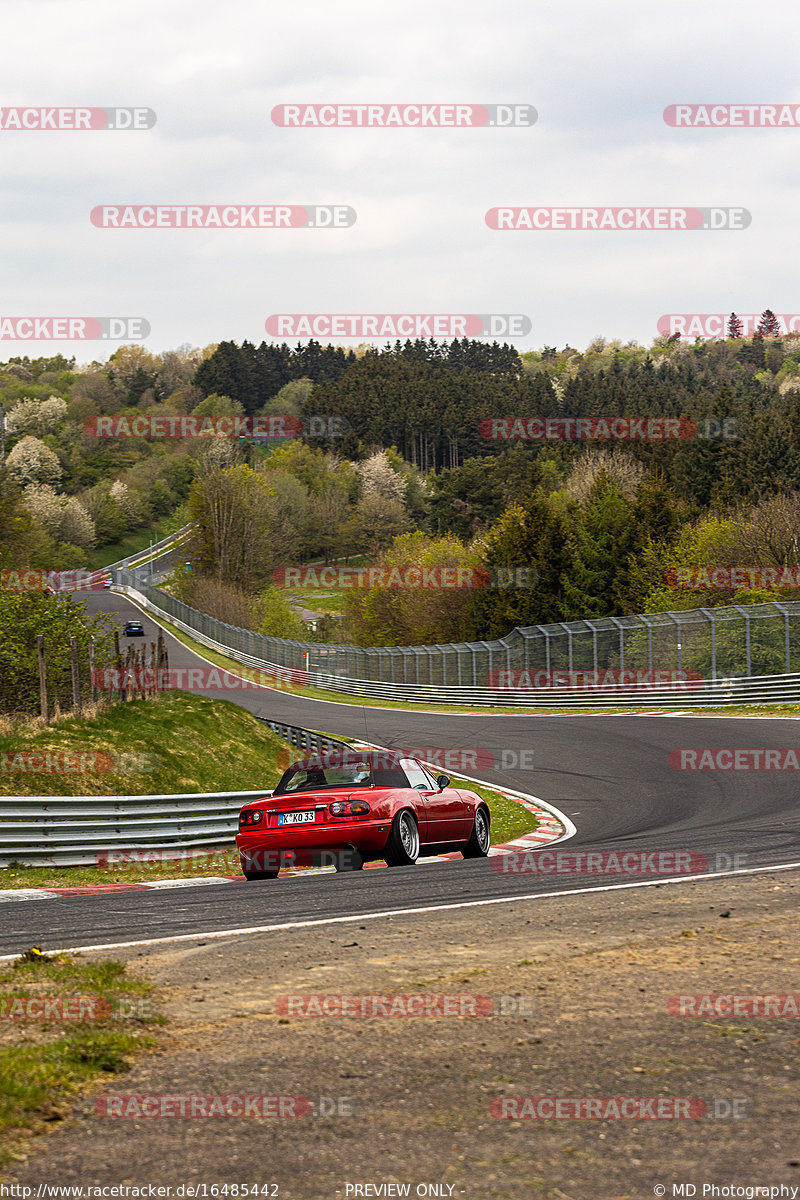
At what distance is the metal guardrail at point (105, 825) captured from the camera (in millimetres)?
12891

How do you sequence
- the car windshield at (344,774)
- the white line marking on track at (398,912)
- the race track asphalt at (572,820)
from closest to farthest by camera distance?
the white line marking on track at (398,912) < the race track asphalt at (572,820) < the car windshield at (344,774)

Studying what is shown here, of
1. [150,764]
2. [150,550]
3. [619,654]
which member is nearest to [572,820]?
[150,764]

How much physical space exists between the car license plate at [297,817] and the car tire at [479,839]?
2.37 metres

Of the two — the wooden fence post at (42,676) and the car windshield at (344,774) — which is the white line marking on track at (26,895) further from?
the wooden fence post at (42,676)

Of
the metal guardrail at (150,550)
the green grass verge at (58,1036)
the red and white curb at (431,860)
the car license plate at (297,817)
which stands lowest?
the red and white curb at (431,860)

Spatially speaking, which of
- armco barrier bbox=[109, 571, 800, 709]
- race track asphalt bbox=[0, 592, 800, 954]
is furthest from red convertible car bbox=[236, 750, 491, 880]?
armco barrier bbox=[109, 571, 800, 709]

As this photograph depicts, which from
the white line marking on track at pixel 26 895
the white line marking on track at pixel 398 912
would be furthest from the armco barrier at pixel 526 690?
the white line marking on track at pixel 26 895

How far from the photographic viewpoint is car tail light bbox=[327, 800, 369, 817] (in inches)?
454

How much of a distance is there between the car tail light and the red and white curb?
2.26 feet

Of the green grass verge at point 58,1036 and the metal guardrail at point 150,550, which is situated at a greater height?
the metal guardrail at point 150,550

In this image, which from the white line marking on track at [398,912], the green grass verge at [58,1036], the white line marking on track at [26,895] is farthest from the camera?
the white line marking on track at [26,895]

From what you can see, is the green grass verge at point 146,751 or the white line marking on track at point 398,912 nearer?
the white line marking on track at point 398,912

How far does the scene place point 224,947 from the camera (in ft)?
22.9

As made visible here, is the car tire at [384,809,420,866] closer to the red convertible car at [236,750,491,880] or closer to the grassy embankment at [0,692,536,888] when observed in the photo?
the red convertible car at [236,750,491,880]
